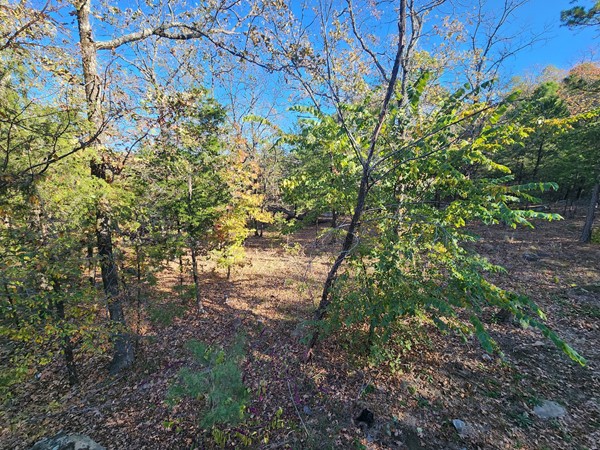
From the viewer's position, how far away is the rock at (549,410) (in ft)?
13.2

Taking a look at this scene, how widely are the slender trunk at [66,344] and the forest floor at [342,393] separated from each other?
0.79 feet

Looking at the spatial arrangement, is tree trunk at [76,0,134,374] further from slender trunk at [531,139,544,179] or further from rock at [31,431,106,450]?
slender trunk at [531,139,544,179]

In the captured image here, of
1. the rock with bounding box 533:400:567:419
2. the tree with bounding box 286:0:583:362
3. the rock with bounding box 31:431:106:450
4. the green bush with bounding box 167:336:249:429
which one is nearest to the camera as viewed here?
the tree with bounding box 286:0:583:362

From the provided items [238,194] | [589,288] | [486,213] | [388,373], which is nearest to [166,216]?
[238,194]

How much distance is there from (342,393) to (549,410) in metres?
3.42

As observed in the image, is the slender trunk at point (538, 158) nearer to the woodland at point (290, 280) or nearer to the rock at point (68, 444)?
the woodland at point (290, 280)

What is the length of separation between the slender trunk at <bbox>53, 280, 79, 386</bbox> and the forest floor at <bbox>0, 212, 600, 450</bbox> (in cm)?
24

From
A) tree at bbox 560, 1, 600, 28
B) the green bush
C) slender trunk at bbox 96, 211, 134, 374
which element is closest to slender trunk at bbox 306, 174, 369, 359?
the green bush

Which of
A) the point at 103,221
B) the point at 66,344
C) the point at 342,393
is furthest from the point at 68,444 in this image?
the point at 342,393

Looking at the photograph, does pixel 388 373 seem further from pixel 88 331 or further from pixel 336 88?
pixel 88 331

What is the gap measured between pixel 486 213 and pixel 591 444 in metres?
3.90

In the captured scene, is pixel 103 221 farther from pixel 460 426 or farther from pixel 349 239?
pixel 460 426

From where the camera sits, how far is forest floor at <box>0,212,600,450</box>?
3.90 m

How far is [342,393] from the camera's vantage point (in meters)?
4.64
